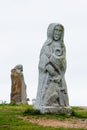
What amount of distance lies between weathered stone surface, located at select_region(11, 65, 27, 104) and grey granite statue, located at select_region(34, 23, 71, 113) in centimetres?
1467

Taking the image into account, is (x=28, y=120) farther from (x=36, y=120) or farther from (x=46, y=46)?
(x=46, y=46)

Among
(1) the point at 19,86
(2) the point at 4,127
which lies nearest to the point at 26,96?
(1) the point at 19,86

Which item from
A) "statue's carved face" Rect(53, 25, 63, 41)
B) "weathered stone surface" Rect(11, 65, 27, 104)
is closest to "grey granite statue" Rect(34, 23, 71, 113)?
"statue's carved face" Rect(53, 25, 63, 41)

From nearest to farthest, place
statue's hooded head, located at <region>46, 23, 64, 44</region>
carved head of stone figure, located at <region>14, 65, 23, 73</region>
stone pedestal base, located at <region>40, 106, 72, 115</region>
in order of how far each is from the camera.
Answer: stone pedestal base, located at <region>40, 106, 72, 115</region> < statue's hooded head, located at <region>46, 23, 64, 44</region> < carved head of stone figure, located at <region>14, 65, 23, 73</region>

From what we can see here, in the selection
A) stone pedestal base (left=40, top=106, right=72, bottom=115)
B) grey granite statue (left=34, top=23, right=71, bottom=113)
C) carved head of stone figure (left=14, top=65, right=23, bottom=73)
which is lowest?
stone pedestal base (left=40, top=106, right=72, bottom=115)

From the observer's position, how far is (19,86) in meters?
41.4

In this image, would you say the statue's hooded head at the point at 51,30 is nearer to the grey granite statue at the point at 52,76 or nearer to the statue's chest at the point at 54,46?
the grey granite statue at the point at 52,76

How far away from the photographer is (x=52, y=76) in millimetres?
26375

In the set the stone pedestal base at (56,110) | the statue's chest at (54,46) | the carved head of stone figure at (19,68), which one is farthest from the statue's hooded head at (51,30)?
the carved head of stone figure at (19,68)

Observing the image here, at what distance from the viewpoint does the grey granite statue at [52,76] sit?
26203mm

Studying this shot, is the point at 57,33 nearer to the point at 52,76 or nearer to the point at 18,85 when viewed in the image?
the point at 52,76

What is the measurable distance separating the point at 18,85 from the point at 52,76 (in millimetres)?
15168

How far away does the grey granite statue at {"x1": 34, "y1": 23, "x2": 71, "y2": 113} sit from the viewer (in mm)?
26203

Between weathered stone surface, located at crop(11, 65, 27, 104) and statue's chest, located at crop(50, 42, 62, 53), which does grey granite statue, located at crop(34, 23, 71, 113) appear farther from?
weathered stone surface, located at crop(11, 65, 27, 104)
